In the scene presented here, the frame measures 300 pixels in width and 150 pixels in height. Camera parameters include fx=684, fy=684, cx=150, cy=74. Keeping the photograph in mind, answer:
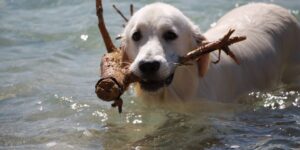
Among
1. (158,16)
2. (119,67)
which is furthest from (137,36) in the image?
(119,67)

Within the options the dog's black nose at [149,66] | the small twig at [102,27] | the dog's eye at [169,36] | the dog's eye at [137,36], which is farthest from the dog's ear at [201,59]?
the dog's black nose at [149,66]

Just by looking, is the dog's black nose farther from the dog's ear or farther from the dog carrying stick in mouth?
the dog's ear

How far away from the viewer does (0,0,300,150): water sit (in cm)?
603

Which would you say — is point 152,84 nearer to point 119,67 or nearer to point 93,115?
point 119,67

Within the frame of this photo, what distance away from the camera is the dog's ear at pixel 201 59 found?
256 inches

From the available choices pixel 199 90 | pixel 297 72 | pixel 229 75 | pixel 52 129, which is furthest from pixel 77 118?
pixel 297 72

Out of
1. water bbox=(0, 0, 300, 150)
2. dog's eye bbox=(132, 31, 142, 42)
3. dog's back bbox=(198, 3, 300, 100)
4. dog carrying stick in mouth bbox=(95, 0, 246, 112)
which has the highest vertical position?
dog's eye bbox=(132, 31, 142, 42)

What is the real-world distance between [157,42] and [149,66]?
0.45 meters

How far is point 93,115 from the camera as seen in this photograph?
273 inches

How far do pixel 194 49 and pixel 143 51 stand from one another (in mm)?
781

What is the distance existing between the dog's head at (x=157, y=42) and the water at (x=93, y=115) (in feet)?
1.99

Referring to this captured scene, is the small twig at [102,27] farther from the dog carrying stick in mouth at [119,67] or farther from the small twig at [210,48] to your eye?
the small twig at [210,48]

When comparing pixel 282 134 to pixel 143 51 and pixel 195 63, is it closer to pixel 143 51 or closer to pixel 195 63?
pixel 195 63

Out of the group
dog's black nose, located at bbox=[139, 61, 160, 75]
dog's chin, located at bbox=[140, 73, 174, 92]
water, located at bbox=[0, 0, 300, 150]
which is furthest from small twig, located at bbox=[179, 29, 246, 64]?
water, located at bbox=[0, 0, 300, 150]
